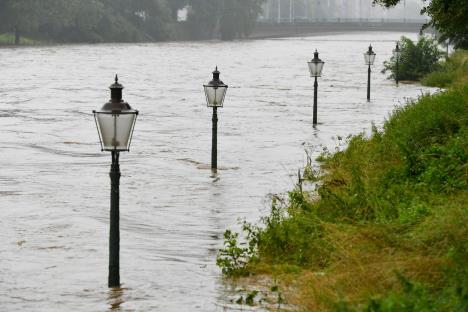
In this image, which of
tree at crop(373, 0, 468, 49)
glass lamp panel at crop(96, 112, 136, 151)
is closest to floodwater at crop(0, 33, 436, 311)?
glass lamp panel at crop(96, 112, 136, 151)

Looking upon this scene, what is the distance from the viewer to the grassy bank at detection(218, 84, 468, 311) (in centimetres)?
1016

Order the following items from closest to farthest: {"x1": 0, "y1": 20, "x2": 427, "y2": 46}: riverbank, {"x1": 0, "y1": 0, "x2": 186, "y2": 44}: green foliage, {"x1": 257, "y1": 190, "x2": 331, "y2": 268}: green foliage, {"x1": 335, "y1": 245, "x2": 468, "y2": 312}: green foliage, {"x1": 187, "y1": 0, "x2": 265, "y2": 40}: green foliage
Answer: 1. {"x1": 335, "y1": 245, "x2": 468, "y2": 312}: green foliage
2. {"x1": 257, "y1": 190, "x2": 331, "y2": 268}: green foliage
3. {"x1": 0, "y1": 0, "x2": 186, "y2": 44}: green foliage
4. {"x1": 187, "y1": 0, "x2": 265, "y2": 40}: green foliage
5. {"x1": 0, "y1": 20, "x2": 427, "y2": 46}: riverbank

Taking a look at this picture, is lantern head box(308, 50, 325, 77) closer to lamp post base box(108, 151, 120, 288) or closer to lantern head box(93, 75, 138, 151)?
lamp post base box(108, 151, 120, 288)

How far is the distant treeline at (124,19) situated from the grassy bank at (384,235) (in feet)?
271

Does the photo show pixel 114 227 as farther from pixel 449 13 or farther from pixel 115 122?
pixel 449 13

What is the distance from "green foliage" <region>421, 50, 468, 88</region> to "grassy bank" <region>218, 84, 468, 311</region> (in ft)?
96.8

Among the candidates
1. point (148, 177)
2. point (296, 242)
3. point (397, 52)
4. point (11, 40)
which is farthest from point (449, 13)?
point (11, 40)

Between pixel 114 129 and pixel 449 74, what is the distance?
40.1 meters

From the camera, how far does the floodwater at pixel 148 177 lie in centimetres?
1304

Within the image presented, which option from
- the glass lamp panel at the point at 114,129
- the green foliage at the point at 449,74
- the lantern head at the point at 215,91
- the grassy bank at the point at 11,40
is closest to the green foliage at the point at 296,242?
the glass lamp panel at the point at 114,129

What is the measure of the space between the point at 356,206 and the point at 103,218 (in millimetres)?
4832

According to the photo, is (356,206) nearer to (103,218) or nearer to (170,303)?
(170,303)

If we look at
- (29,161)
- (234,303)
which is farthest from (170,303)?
(29,161)

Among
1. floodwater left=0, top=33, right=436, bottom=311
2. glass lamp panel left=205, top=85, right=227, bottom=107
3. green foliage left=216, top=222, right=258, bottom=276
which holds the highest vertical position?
glass lamp panel left=205, top=85, right=227, bottom=107
